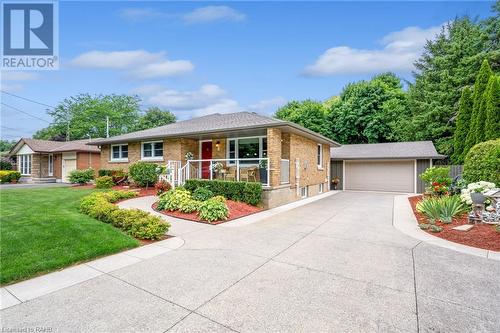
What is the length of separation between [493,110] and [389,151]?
6.02 m

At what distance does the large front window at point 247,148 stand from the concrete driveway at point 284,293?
7.96 metres

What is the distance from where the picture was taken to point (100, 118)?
4009 cm

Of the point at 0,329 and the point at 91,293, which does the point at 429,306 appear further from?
the point at 0,329

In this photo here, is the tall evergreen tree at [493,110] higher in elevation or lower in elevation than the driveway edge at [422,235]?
higher

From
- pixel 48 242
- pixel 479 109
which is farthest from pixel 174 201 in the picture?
pixel 479 109

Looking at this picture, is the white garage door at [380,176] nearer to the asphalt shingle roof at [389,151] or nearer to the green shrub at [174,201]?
the asphalt shingle roof at [389,151]

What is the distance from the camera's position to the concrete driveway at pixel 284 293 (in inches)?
113

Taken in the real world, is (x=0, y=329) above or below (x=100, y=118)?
below

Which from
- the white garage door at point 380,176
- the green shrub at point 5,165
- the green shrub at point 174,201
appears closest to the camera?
the green shrub at point 174,201

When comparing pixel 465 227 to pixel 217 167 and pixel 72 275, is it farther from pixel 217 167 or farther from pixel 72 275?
pixel 217 167

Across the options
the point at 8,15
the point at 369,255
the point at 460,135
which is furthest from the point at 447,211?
the point at 8,15

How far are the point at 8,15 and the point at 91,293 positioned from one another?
10.6 m

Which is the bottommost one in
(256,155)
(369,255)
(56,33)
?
(369,255)

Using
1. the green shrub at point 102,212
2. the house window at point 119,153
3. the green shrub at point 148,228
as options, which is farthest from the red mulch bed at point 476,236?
the house window at point 119,153
